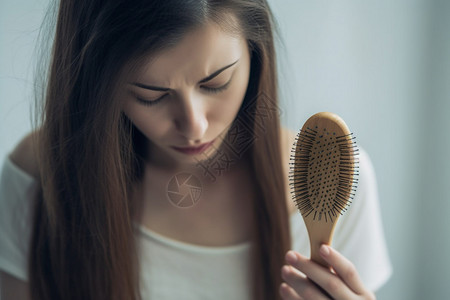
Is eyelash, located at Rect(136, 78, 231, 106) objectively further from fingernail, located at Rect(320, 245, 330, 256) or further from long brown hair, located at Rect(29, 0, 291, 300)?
fingernail, located at Rect(320, 245, 330, 256)

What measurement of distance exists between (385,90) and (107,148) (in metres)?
0.44

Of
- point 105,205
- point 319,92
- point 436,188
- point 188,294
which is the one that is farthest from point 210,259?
point 436,188

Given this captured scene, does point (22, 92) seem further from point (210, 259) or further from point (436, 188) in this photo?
point (436, 188)

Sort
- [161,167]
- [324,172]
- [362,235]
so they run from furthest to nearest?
[362,235] < [161,167] < [324,172]

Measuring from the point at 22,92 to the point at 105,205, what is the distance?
0.59ft

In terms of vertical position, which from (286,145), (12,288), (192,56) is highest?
(192,56)

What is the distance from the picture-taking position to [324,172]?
0.36 meters

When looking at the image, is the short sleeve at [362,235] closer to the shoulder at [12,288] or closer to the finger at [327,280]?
the finger at [327,280]

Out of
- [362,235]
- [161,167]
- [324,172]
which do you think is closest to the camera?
[324,172]

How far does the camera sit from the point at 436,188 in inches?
27.0

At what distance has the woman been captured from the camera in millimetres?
375

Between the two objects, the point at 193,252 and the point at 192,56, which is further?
the point at 193,252

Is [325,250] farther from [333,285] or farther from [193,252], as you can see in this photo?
[193,252]

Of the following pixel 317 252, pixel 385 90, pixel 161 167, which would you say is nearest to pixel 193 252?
pixel 161 167
